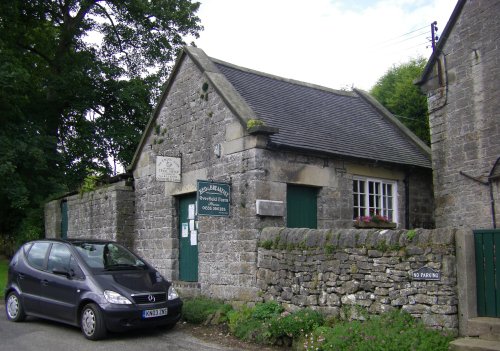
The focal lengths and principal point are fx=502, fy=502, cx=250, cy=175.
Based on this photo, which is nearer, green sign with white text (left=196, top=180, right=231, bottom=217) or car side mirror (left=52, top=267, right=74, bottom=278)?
car side mirror (left=52, top=267, right=74, bottom=278)

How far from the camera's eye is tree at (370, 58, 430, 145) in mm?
22422

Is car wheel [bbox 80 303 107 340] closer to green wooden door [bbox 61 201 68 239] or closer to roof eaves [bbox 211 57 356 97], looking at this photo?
roof eaves [bbox 211 57 356 97]

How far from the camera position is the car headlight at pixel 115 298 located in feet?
27.1

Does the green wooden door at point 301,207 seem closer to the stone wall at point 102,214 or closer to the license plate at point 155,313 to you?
the license plate at point 155,313

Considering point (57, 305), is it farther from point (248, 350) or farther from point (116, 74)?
point (116, 74)

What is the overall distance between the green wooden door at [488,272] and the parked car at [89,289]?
505cm

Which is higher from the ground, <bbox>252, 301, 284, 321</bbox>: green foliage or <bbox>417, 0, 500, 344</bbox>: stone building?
<bbox>417, 0, 500, 344</bbox>: stone building

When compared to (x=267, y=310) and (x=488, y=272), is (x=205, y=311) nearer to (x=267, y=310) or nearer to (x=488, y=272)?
(x=267, y=310)

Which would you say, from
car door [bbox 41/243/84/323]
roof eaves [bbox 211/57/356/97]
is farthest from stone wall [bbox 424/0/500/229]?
car door [bbox 41/243/84/323]

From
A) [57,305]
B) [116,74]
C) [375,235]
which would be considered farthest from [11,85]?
[375,235]

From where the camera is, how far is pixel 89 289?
8445 millimetres

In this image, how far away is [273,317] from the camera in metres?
8.51

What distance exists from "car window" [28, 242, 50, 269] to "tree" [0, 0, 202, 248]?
1032cm

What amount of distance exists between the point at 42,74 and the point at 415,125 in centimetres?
1771
